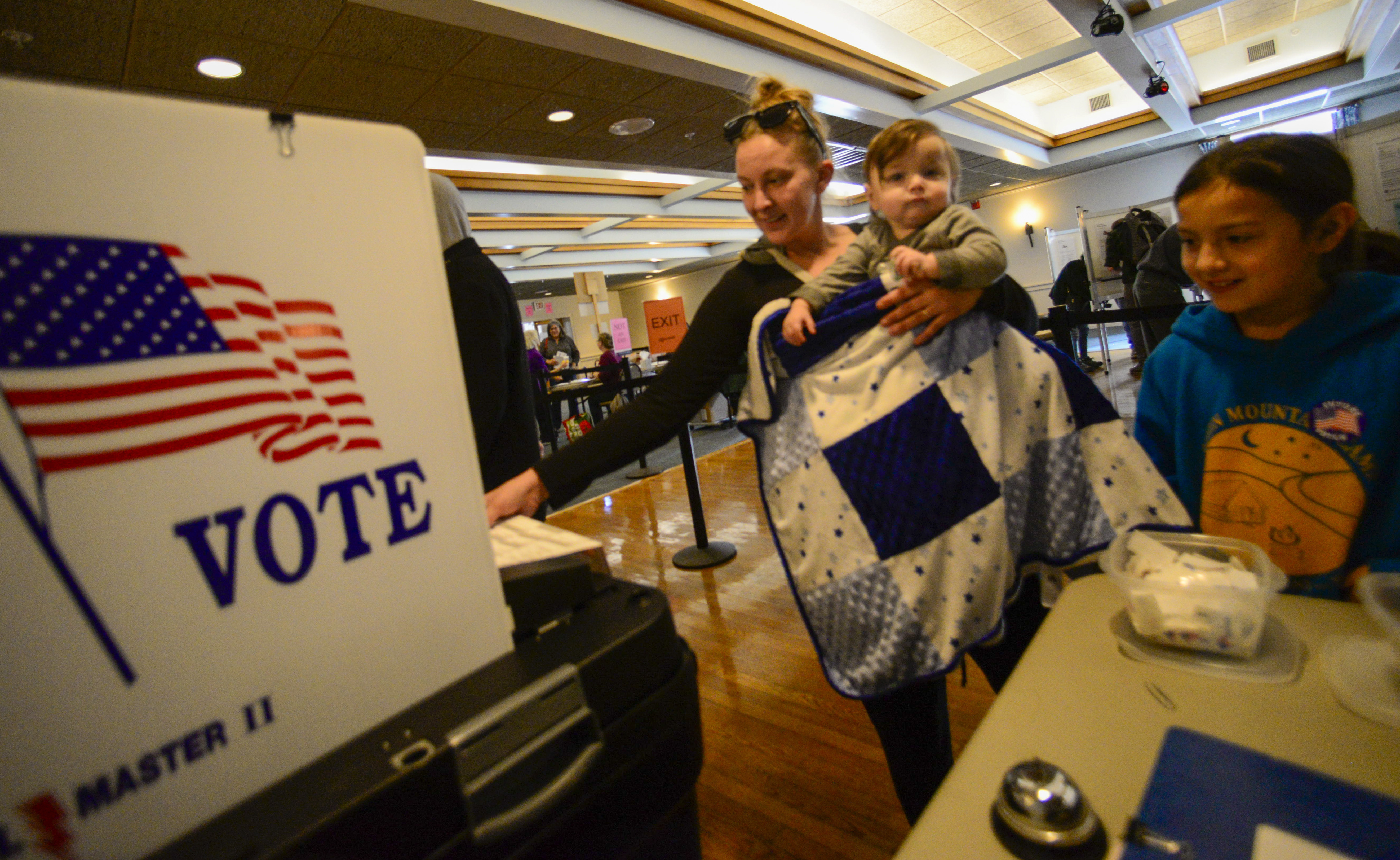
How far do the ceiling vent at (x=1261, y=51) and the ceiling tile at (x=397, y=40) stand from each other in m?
9.50

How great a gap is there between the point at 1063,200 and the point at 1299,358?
42.5 feet

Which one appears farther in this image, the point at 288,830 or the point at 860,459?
the point at 860,459

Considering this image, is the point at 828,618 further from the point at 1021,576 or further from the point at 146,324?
the point at 146,324

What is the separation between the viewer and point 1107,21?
4645mm

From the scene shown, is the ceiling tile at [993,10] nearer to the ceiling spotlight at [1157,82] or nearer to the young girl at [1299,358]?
the ceiling spotlight at [1157,82]

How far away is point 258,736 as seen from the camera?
0.32m

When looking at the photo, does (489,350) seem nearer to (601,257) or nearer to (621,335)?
(621,335)

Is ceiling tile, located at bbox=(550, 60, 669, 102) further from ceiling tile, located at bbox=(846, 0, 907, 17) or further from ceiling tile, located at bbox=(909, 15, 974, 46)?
ceiling tile, located at bbox=(909, 15, 974, 46)

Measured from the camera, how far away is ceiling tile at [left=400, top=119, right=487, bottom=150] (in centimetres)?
460

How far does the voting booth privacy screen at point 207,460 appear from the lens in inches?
10.4

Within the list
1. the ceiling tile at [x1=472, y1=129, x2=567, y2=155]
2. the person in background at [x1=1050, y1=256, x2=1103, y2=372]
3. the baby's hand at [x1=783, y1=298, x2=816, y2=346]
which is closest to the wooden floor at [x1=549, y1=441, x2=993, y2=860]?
the baby's hand at [x1=783, y1=298, x2=816, y2=346]

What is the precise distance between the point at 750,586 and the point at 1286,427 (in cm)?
217

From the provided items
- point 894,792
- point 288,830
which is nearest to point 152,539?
point 288,830

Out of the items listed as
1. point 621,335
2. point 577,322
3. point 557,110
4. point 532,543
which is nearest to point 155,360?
point 532,543
